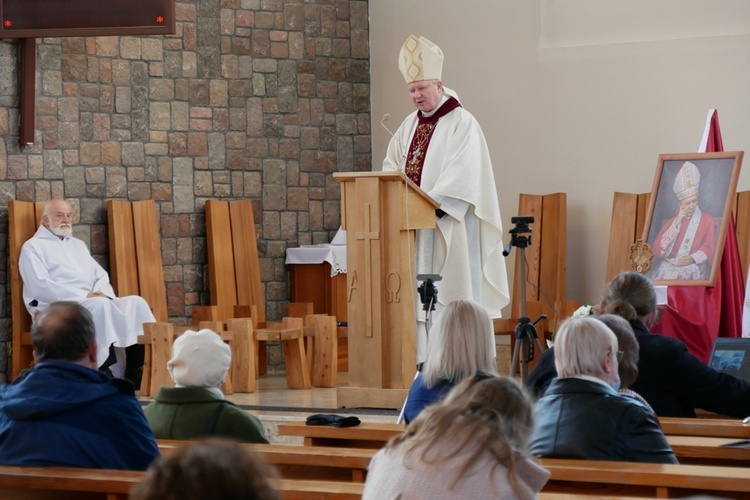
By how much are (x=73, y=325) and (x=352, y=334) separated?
2.88 metres

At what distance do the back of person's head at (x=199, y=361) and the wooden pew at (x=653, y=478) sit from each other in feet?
3.59

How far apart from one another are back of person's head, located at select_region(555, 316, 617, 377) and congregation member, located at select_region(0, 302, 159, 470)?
1.19 metres

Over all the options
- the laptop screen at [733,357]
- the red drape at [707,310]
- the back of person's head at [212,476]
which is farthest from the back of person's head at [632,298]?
the back of person's head at [212,476]

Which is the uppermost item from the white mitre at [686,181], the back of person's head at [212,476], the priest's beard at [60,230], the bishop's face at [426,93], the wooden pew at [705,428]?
the bishop's face at [426,93]

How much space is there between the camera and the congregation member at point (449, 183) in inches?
253

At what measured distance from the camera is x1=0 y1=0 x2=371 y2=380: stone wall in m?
8.59

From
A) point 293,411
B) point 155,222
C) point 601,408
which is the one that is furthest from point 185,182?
point 601,408

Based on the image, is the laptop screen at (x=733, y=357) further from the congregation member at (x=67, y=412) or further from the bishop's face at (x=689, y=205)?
the congregation member at (x=67, y=412)

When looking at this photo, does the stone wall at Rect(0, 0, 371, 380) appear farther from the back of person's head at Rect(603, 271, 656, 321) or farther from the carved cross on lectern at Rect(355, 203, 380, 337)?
the back of person's head at Rect(603, 271, 656, 321)

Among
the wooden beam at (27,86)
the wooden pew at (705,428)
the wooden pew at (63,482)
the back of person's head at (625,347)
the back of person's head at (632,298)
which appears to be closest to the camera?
the wooden pew at (63,482)

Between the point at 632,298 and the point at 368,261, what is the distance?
1945 mm

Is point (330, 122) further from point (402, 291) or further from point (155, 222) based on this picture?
point (402, 291)

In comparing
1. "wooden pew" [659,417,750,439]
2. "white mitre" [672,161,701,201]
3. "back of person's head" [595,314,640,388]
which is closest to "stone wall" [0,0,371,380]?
"white mitre" [672,161,701,201]

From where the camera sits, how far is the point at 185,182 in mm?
9180
